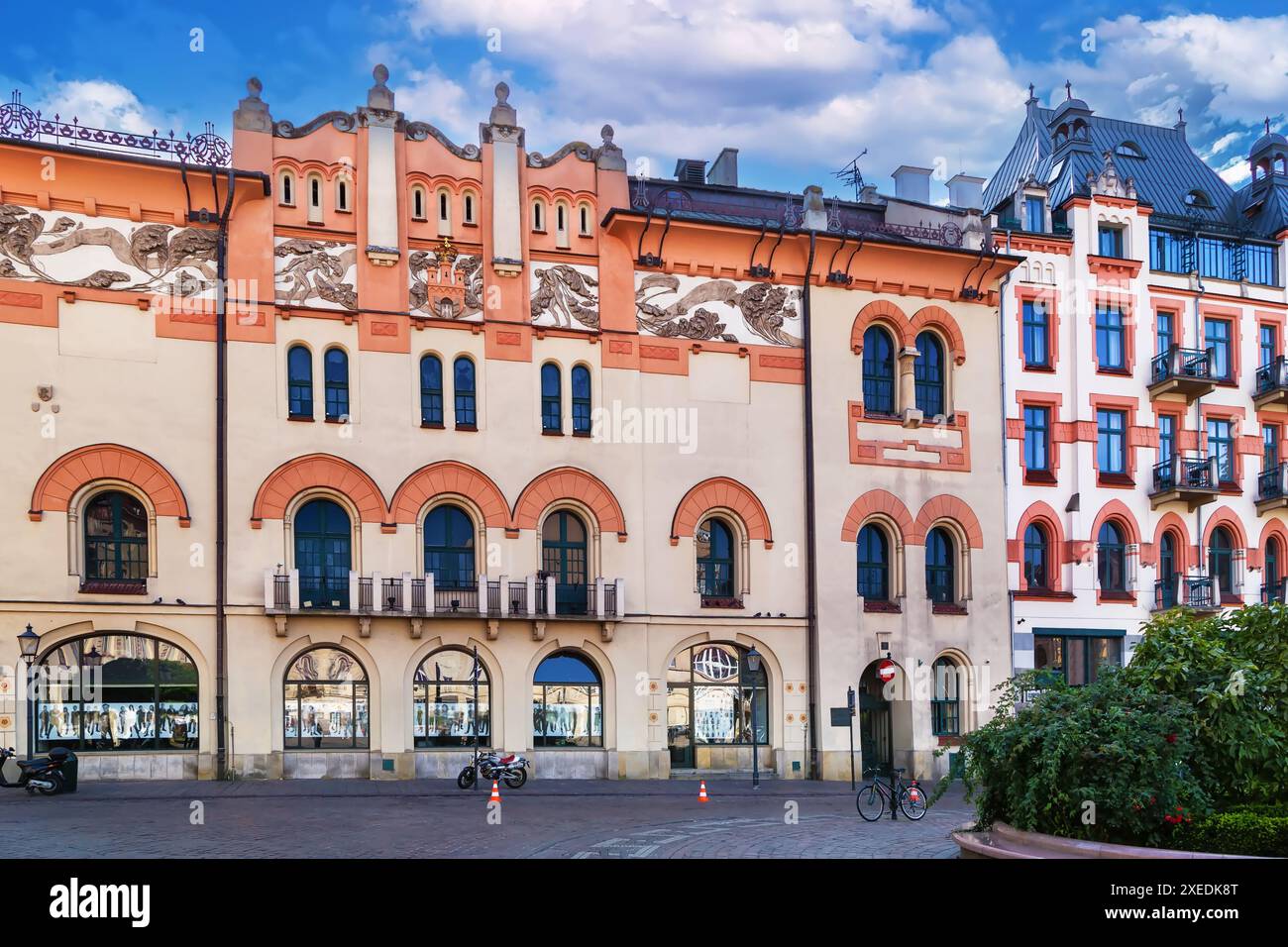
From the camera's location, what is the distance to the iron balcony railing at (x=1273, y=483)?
140 ft

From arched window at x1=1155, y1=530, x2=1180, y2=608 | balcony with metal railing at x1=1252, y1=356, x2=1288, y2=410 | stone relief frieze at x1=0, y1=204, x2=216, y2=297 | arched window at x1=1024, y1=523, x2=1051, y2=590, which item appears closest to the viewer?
stone relief frieze at x1=0, y1=204, x2=216, y2=297

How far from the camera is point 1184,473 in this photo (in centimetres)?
4141

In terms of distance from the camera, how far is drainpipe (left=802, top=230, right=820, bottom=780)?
120 feet

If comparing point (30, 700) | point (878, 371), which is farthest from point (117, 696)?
point (878, 371)

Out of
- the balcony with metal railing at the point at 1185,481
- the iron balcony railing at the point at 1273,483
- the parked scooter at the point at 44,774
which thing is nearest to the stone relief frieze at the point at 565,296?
the parked scooter at the point at 44,774

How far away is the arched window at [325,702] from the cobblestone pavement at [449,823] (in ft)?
5.11

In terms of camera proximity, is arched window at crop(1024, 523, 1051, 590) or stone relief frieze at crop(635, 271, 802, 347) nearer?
stone relief frieze at crop(635, 271, 802, 347)

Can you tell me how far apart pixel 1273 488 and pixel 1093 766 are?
31130 millimetres

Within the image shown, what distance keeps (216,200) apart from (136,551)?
877cm

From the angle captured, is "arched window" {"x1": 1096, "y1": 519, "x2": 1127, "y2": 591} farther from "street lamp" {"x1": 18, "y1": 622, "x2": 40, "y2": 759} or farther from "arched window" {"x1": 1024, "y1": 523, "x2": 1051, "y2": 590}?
"street lamp" {"x1": 18, "y1": 622, "x2": 40, "y2": 759}

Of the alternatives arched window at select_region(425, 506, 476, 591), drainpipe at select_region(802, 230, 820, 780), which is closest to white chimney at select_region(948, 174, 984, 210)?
drainpipe at select_region(802, 230, 820, 780)

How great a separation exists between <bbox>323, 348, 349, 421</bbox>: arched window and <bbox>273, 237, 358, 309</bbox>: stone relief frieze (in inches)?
49.4

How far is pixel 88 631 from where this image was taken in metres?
30.7
